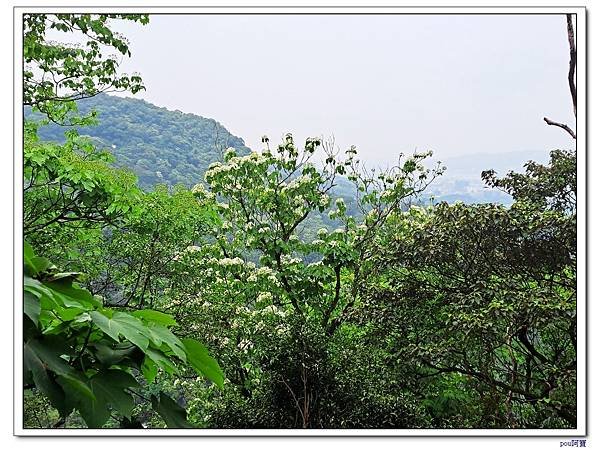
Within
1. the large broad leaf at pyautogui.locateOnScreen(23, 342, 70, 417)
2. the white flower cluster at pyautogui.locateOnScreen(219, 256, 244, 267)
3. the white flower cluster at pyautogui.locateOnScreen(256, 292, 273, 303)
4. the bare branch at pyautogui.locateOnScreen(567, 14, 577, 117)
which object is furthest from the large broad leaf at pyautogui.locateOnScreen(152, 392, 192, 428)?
the white flower cluster at pyautogui.locateOnScreen(219, 256, 244, 267)

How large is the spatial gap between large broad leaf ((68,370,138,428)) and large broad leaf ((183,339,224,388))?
81 mm

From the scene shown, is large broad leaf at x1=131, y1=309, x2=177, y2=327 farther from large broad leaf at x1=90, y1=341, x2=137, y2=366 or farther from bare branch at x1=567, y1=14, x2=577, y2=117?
bare branch at x1=567, y1=14, x2=577, y2=117

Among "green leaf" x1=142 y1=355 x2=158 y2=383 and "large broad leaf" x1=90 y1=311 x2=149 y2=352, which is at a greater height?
"large broad leaf" x1=90 y1=311 x2=149 y2=352

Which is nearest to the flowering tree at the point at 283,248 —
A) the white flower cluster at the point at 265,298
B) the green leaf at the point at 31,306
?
the white flower cluster at the point at 265,298

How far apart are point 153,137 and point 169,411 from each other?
314 cm

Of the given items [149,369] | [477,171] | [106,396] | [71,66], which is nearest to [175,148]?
[71,66]

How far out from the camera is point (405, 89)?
12.0 feet

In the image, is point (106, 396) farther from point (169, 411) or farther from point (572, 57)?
point (572, 57)

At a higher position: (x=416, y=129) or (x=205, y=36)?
(x=205, y=36)

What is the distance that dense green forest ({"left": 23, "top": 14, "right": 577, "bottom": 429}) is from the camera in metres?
3.64

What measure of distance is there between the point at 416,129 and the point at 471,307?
1.01 meters

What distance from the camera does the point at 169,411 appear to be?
850mm
